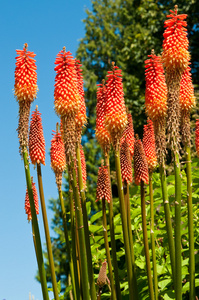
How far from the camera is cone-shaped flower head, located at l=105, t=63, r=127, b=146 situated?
485cm

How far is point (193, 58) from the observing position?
25375mm

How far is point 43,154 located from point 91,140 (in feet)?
78.3

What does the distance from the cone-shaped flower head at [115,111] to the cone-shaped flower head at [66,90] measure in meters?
0.36

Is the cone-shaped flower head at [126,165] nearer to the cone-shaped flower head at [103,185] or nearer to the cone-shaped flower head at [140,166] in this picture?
the cone-shaped flower head at [140,166]

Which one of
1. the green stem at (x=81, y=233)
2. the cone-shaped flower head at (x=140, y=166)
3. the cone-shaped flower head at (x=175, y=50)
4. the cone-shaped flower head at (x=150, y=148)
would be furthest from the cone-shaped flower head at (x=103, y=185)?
the cone-shaped flower head at (x=175, y=50)

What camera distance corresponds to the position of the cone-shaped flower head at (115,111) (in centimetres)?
485

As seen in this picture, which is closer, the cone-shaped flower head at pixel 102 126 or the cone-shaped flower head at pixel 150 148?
the cone-shaped flower head at pixel 102 126

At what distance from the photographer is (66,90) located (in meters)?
4.75

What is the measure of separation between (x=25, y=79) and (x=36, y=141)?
753mm

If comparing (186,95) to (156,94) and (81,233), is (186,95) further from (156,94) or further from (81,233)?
(81,233)

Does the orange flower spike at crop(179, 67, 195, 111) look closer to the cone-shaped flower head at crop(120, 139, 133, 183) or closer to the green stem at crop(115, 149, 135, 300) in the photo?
the cone-shaped flower head at crop(120, 139, 133, 183)

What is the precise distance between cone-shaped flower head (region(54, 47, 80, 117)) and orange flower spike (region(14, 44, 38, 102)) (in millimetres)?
348

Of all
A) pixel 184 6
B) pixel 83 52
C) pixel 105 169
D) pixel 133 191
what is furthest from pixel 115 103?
pixel 83 52

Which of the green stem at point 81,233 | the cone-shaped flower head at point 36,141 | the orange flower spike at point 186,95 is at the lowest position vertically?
the green stem at point 81,233
